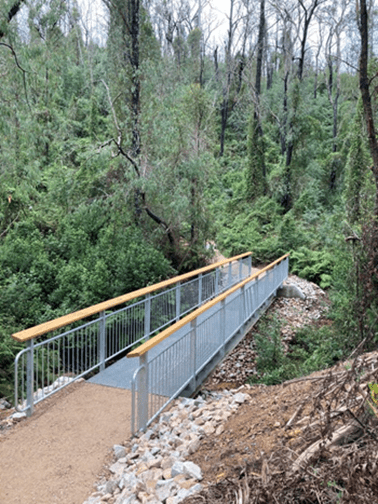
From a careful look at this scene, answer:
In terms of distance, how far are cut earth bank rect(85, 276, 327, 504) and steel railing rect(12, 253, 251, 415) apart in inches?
52.6

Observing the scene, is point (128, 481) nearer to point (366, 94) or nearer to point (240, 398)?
point (240, 398)

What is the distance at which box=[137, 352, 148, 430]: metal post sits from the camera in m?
4.16

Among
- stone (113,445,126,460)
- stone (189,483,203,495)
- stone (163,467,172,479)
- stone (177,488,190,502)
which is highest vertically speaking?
stone (189,483,203,495)

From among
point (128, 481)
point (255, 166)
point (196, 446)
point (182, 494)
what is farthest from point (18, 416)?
point (255, 166)

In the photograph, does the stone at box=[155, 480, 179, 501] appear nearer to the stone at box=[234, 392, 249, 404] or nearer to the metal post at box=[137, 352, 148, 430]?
the metal post at box=[137, 352, 148, 430]

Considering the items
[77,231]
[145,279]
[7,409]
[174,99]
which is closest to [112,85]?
[174,99]

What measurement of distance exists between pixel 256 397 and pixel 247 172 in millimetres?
19317

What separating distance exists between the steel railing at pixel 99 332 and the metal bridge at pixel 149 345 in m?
0.01

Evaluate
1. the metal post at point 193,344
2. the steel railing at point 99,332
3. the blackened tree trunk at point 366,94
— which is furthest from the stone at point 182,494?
the blackened tree trunk at point 366,94

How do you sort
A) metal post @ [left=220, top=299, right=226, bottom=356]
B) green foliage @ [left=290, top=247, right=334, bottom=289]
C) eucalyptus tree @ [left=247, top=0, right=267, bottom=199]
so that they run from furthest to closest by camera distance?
eucalyptus tree @ [left=247, top=0, right=267, bottom=199]
green foliage @ [left=290, top=247, right=334, bottom=289]
metal post @ [left=220, top=299, right=226, bottom=356]

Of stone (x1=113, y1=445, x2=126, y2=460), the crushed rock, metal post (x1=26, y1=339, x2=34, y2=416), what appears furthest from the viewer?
the crushed rock

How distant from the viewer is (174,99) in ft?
38.1

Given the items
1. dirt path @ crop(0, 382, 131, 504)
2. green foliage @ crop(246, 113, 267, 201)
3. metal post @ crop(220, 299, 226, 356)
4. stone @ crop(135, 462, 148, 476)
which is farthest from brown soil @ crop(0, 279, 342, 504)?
green foliage @ crop(246, 113, 267, 201)

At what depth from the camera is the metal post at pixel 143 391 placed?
164 inches
